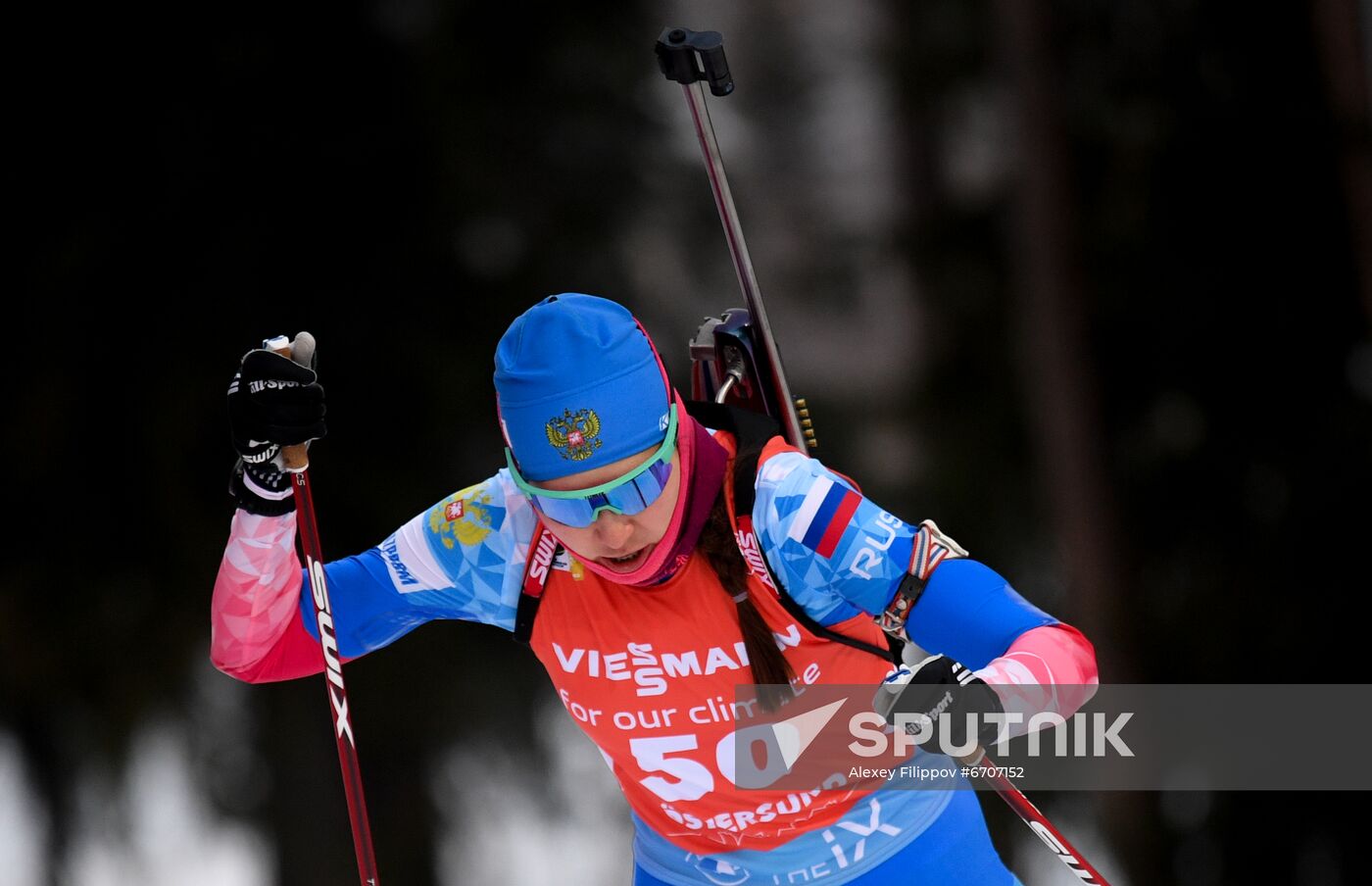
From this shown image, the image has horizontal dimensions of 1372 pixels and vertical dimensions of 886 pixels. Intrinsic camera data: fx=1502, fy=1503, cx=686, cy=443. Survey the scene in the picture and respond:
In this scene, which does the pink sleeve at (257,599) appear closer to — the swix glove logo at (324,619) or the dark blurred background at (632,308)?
the swix glove logo at (324,619)

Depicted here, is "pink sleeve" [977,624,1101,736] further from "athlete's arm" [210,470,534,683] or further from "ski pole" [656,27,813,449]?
"athlete's arm" [210,470,534,683]

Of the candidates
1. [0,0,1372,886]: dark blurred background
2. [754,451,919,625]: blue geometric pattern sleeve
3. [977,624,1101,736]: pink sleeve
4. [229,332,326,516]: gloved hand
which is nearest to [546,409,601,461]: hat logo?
[754,451,919,625]: blue geometric pattern sleeve

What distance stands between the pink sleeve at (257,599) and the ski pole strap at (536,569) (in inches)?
12.0

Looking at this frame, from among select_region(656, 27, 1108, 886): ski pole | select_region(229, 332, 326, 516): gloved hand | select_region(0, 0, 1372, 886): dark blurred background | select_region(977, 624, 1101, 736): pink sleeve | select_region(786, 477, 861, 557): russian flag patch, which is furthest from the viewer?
select_region(0, 0, 1372, 886): dark blurred background

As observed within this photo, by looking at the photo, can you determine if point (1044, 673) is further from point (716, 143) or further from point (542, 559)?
point (716, 143)

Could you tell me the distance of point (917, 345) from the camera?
483cm

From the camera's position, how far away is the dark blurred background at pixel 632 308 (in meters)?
4.25

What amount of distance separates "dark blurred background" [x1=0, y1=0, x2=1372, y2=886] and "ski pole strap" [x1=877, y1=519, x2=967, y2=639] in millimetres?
2759

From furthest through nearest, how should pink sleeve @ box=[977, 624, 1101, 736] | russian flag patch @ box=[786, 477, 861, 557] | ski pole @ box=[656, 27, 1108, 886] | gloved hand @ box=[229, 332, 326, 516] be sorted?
ski pole @ box=[656, 27, 1108, 886] → gloved hand @ box=[229, 332, 326, 516] → russian flag patch @ box=[786, 477, 861, 557] → pink sleeve @ box=[977, 624, 1101, 736]

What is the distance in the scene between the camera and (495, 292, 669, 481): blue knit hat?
1682 millimetres

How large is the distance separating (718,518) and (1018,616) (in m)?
0.38

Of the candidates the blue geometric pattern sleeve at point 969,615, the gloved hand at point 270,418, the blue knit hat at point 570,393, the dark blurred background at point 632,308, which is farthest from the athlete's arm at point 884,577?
the dark blurred background at point 632,308

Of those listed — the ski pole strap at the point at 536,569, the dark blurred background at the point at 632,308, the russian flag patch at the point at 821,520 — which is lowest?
the dark blurred background at the point at 632,308

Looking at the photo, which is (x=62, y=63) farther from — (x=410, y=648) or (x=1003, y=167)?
(x=1003, y=167)
